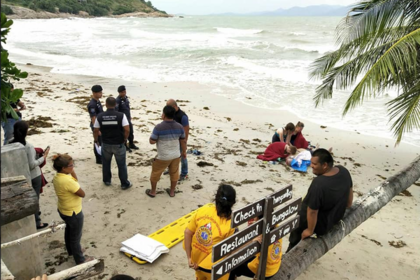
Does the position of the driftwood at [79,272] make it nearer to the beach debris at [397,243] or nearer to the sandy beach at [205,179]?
the sandy beach at [205,179]

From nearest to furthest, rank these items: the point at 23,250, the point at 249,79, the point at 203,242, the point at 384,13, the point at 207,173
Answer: the point at 203,242 < the point at 23,250 < the point at 384,13 < the point at 207,173 < the point at 249,79

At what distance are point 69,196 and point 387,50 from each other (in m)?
5.97

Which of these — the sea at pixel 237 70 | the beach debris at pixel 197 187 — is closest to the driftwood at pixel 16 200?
the beach debris at pixel 197 187

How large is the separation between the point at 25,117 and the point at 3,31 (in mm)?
8384

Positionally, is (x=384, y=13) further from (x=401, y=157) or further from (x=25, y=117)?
(x=25, y=117)

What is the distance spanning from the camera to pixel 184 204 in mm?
6035

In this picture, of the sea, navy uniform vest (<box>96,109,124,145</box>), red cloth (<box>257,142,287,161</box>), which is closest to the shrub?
the sea

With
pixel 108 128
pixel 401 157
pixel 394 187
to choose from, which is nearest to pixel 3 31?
pixel 108 128

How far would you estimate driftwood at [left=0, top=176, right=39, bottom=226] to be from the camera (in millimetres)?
2807

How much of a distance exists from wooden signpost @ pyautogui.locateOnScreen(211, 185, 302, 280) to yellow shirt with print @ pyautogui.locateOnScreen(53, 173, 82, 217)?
2.13 m

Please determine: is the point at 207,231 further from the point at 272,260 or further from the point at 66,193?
the point at 66,193

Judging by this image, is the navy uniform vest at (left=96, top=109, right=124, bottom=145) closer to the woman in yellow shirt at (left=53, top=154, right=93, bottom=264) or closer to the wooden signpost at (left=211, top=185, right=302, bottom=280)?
the woman in yellow shirt at (left=53, top=154, right=93, bottom=264)

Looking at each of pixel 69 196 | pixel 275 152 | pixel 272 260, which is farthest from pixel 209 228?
pixel 275 152

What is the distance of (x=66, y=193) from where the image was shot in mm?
3916
